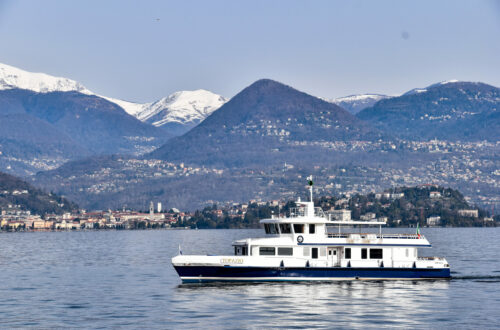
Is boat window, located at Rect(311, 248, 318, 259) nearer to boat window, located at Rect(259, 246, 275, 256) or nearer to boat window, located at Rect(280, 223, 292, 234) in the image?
boat window, located at Rect(280, 223, 292, 234)

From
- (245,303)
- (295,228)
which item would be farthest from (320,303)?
(295,228)

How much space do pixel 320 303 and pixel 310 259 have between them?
11242 mm

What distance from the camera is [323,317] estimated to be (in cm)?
5700

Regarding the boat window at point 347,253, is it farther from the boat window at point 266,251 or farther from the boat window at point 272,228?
A: the boat window at point 266,251

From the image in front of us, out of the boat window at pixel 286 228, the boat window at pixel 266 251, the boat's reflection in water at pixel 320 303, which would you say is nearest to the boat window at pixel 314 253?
the boat window at pixel 286 228

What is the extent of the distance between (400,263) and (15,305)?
30.1 m

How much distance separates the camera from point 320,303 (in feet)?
205

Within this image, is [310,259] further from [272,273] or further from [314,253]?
[272,273]

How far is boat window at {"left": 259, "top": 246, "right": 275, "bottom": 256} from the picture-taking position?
241 ft

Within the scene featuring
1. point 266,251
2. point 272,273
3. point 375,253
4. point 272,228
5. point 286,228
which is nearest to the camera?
point 272,273

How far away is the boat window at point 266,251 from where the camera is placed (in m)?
73.3

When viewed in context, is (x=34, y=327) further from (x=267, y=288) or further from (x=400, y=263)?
(x=400, y=263)

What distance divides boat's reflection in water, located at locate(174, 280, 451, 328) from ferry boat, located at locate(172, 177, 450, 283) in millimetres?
880

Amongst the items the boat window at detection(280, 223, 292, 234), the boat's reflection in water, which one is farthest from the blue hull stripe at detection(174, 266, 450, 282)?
the boat window at detection(280, 223, 292, 234)
